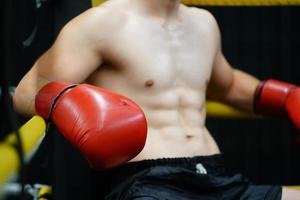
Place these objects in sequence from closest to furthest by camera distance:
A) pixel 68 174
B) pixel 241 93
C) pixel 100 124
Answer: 1. pixel 100 124
2. pixel 68 174
3. pixel 241 93

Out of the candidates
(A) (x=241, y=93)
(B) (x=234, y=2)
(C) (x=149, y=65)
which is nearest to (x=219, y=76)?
(A) (x=241, y=93)

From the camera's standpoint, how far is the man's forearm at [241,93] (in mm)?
1438

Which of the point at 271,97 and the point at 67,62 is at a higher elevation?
the point at 67,62

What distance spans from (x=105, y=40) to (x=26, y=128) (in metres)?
0.39

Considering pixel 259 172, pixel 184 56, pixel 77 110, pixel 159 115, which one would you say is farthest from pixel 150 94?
pixel 259 172

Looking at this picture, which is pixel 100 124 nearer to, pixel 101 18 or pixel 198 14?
pixel 101 18

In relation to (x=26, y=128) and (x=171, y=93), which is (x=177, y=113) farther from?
(x=26, y=128)

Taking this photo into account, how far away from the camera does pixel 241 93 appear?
1.44 m

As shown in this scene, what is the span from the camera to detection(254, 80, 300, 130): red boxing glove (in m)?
1.31

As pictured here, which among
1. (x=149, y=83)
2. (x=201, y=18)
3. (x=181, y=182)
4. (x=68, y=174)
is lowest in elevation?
(x=68, y=174)

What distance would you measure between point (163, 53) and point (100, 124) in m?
0.42

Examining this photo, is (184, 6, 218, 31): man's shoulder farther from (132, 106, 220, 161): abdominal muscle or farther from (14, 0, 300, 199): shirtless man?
(132, 106, 220, 161): abdominal muscle

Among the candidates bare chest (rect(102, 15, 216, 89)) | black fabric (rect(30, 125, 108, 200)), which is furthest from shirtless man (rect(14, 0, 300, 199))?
black fabric (rect(30, 125, 108, 200))

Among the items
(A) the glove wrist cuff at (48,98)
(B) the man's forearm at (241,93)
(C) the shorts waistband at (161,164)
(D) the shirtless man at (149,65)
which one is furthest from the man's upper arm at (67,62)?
(B) the man's forearm at (241,93)
